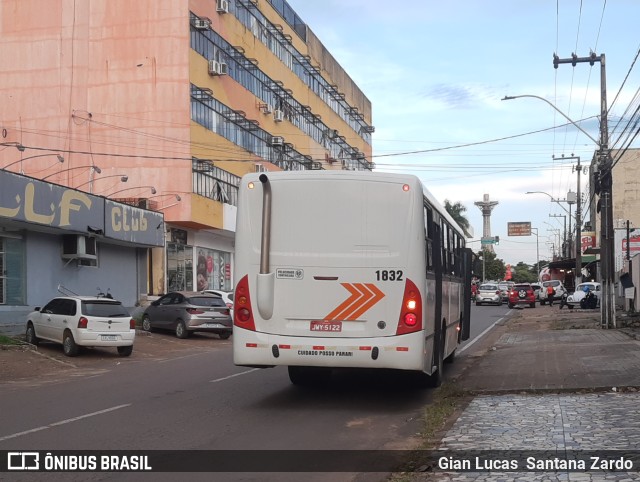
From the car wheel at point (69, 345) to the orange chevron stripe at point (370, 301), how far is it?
473 inches

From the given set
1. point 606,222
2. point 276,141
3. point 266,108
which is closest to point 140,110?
point 266,108

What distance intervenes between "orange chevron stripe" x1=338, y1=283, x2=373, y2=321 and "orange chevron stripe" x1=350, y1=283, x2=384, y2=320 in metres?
0.04

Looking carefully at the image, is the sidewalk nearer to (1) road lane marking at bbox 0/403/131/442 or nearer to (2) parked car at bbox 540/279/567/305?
(1) road lane marking at bbox 0/403/131/442

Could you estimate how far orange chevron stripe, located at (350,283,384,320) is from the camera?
10.7 m

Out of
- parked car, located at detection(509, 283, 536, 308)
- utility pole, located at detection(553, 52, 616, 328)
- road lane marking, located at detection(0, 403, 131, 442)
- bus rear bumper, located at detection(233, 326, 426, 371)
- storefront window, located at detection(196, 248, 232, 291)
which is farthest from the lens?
parked car, located at detection(509, 283, 536, 308)

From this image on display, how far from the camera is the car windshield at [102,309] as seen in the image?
20.6 m

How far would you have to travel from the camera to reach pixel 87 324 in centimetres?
2041

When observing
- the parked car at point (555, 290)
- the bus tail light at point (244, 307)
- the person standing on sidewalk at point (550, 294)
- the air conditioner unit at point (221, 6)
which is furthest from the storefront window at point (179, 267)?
the parked car at point (555, 290)

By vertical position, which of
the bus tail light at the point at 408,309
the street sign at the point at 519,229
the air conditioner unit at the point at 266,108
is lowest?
the bus tail light at the point at 408,309

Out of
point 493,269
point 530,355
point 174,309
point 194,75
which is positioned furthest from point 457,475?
point 493,269

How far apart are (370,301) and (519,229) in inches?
4294

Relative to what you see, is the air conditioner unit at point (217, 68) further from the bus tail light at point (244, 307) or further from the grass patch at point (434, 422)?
the bus tail light at point (244, 307)

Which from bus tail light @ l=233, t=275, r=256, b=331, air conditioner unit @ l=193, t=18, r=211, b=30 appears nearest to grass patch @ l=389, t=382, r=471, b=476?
bus tail light @ l=233, t=275, r=256, b=331

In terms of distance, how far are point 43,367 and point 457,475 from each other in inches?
569
